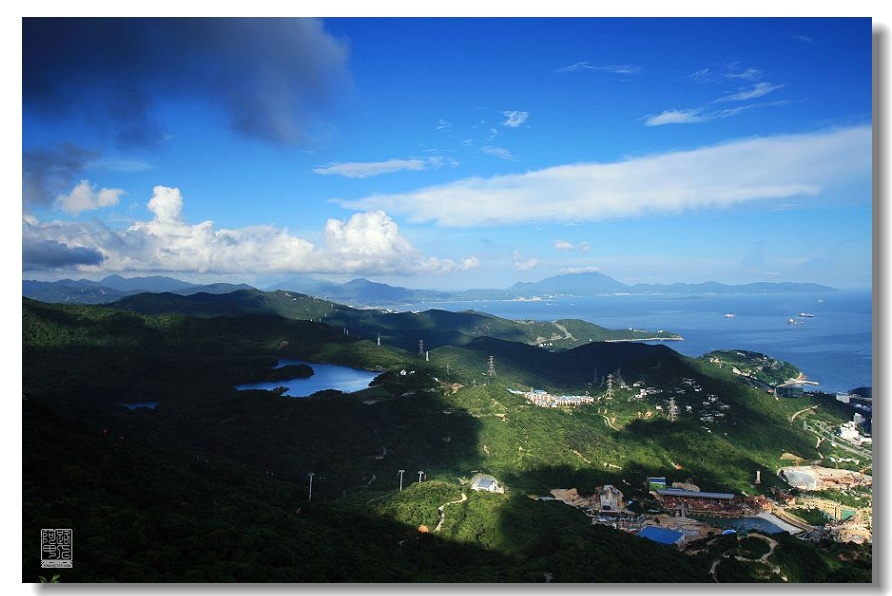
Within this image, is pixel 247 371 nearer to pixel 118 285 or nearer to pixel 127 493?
pixel 118 285

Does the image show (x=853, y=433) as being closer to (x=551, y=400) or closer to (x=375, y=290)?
(x=551, y=400)

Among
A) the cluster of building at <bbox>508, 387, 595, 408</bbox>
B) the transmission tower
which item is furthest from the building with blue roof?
the cluster of building at <bbox>508, 387, 595, 408</bbox>

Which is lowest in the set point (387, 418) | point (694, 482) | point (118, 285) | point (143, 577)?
point (694, 482)

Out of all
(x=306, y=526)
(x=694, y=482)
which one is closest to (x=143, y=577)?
(x=306, y=526)

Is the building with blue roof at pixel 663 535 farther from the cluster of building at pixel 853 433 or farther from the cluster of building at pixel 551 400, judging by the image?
the cluster of building at pixel 853 433

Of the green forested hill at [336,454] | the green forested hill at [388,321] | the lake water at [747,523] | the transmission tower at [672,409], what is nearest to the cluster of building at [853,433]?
the green forested hill at [336,454]

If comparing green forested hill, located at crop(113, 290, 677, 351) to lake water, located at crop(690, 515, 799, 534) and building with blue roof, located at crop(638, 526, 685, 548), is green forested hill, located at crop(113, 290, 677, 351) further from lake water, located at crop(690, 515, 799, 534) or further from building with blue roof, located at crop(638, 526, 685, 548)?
building with blue roof, located at crop(638, 526, 685, 548)
